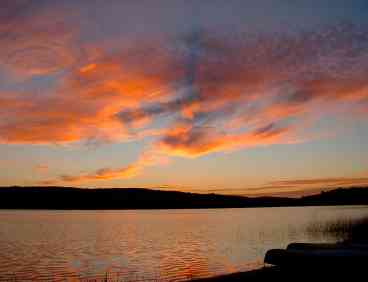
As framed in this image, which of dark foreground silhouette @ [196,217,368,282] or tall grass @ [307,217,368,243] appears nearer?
dark foreground silhouette @ [196,217,368,282]

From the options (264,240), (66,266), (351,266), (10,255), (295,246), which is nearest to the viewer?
(351,266)

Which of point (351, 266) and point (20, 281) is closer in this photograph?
point (351, 266)

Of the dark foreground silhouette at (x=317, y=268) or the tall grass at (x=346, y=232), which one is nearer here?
the dark foreground silhouette at (x=317, y=268)

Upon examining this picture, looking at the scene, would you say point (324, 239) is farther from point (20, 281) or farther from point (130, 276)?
point (20, 281)

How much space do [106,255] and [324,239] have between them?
25.4m

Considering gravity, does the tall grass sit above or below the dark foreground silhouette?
below

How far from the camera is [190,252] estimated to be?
161ft

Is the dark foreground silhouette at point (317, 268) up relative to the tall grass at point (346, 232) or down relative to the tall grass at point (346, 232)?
up

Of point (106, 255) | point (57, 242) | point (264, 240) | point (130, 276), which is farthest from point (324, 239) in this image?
point (57, 242)

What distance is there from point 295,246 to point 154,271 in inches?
474

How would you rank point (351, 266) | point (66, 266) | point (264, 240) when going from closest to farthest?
point (351, 266) < point (66, 266) < point (264, 240)

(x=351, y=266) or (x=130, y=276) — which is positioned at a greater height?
(x=351, y=266)

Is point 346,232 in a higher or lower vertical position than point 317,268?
lower

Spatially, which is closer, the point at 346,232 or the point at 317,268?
the point at 317,268
